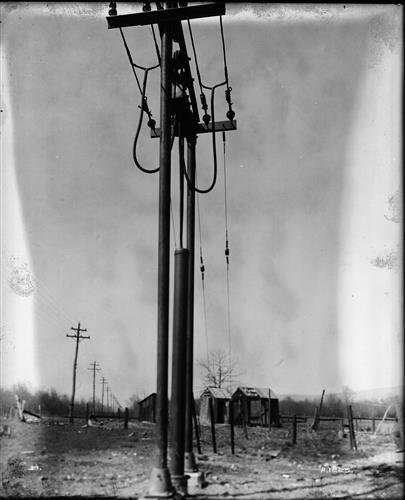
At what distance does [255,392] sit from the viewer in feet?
92.8

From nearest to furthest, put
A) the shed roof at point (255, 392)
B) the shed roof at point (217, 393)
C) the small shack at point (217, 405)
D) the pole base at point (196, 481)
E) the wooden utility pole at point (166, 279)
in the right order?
the wooden utility pole at point (166, 279) < the pole base at point (196, 481) < the small shack at point (217, 405) < the shed roof at point (255, 392) < the shed roof at point (217, 393)

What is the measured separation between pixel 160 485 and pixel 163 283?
2.11 m

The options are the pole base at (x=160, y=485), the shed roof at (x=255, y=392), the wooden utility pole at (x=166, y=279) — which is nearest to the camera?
the pole base at (x=160, y=485)

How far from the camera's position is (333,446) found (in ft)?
52.1

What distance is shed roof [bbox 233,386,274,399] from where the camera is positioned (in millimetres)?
27766

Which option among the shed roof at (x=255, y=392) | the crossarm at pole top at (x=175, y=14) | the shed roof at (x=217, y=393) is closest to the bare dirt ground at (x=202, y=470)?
the crossarm at pole top at (x=175, y=14)

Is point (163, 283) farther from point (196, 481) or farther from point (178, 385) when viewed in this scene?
point (196, 481)

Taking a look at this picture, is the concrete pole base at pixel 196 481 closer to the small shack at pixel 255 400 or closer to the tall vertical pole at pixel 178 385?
the tall vertical pole at pixel 178 385

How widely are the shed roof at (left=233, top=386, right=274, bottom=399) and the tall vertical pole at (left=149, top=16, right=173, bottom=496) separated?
906 inches

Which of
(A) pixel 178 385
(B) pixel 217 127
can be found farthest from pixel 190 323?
(B) pixel 217 127

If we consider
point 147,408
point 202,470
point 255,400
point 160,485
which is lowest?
point 147,408

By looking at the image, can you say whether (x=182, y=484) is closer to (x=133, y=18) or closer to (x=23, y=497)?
(x=23, y=497)

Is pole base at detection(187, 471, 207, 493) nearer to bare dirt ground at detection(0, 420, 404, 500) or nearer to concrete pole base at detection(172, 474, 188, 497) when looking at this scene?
bare dirt ground at detection(0, 420, 404, 500)

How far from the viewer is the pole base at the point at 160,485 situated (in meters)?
5.09
